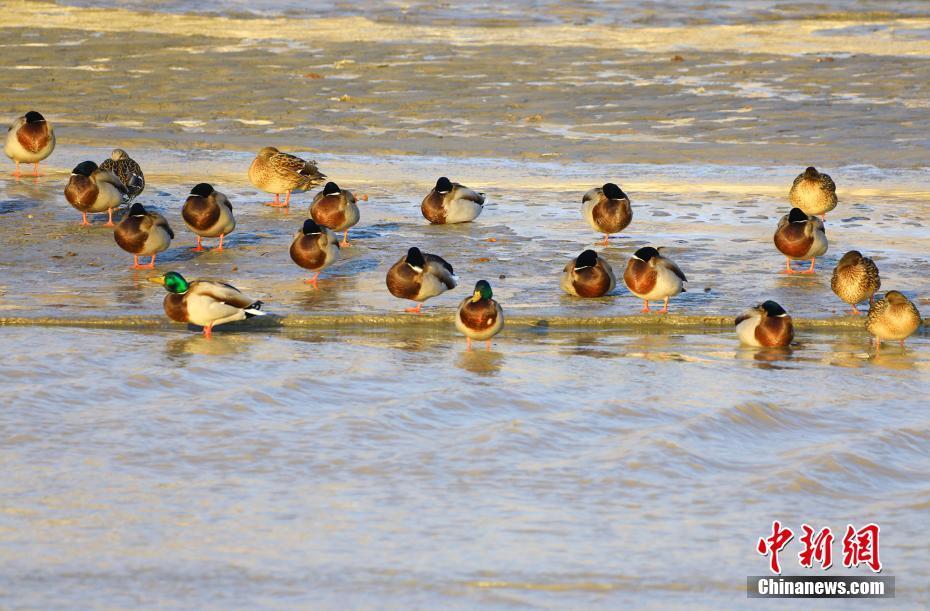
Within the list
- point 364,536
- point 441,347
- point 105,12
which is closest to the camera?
point 364,536

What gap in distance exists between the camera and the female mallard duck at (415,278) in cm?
1147

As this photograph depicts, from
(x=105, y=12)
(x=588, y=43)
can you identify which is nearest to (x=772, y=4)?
(x=588, y=43)

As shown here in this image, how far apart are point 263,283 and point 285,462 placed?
14.8 ft

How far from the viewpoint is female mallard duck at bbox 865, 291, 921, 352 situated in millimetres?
10805

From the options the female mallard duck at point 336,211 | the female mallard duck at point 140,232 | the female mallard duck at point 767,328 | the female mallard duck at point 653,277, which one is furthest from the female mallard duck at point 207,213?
the female mallard duck at point 767,328

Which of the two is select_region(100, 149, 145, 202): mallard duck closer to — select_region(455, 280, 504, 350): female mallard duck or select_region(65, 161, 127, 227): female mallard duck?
select_region(65, 161, 127, 227): female mallard duck

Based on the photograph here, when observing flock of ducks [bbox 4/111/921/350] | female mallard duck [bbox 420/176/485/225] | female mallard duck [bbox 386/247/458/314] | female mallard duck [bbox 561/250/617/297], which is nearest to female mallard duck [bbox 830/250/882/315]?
flock of ducks [bbox 4/111/921/350]

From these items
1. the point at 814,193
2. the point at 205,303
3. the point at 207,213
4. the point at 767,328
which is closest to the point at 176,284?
the point at 205,303

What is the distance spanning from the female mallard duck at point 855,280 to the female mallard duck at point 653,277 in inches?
45.5

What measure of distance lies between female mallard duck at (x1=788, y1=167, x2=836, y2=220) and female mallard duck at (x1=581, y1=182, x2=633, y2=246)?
1.82m

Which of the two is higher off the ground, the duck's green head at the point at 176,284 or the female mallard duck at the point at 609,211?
the female mallard duck at the point at 609,211

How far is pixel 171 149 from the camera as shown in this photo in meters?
18.7

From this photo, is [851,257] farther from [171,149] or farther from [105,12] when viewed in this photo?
[105,12]

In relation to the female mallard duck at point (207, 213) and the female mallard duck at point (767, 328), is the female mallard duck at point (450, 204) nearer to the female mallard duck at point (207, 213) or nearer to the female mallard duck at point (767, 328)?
the female mallard duck at point (207, 213)
